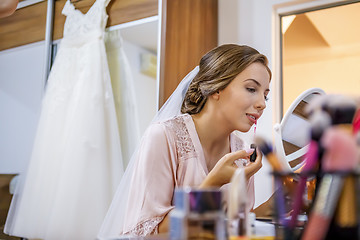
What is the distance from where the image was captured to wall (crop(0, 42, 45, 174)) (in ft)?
9.31

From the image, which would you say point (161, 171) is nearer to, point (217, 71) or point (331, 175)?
point (217, 71)

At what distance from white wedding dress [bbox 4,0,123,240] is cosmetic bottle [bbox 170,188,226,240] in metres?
1.79

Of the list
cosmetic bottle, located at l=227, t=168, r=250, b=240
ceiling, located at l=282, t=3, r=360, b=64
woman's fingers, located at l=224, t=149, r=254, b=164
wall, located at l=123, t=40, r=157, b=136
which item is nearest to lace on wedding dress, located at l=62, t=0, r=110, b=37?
wall, located at l=123, t=40, r=157, b=136

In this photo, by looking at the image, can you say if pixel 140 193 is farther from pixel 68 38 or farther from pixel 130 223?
pixel 68 38

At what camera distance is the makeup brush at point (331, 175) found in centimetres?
45

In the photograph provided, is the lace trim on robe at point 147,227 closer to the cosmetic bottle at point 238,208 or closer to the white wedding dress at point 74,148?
the cosmetic bottle at point 238,208

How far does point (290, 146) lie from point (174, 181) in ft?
1.39

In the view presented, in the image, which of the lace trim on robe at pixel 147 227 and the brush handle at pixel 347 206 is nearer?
the brush handle at pixel 347 206

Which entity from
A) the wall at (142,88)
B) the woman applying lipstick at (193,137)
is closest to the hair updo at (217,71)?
the woman applying lipstick at (193,137)

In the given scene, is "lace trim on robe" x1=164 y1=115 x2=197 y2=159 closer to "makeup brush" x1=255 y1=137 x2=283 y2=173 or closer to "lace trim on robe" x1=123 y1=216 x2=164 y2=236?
"lace trim on robe" x1=123 y1=216 x2=164 y2=236

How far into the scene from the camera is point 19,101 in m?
2.93

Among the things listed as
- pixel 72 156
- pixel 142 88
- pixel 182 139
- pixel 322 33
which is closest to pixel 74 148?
pixel 72 156

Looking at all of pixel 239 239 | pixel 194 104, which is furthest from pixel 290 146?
pixel 239 239

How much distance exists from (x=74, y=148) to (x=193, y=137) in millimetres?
1122
